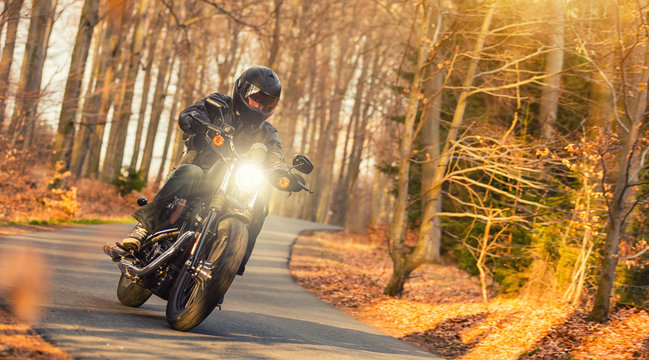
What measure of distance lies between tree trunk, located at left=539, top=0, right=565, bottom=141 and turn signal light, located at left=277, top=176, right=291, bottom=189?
734 cm

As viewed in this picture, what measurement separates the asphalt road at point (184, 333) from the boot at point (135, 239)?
24.9 inches

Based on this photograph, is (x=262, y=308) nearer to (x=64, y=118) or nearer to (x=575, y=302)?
(x=575, y=302)

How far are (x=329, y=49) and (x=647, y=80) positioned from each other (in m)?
43.6

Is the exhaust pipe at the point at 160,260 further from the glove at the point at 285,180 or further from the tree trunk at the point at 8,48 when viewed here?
the tree trunk at the point at 8,48

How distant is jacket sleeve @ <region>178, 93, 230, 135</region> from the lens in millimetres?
6094

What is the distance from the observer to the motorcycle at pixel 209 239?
5535 mm

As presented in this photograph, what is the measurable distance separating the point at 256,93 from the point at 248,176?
2.97 ft

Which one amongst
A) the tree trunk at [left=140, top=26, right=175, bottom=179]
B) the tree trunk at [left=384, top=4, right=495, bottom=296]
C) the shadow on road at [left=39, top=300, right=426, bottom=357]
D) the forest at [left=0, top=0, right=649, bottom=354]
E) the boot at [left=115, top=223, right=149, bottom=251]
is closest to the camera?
the shadow on road at [left=39, top=300, right=426, bottom=357]

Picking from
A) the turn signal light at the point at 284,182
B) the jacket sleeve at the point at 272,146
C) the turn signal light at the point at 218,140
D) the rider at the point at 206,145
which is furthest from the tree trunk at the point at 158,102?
the turn signal light at the point at 284,182

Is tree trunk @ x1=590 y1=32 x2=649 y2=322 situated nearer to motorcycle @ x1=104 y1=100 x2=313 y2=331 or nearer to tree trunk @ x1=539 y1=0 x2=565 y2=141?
tree trunk @ x1=539 y1=0 x2=565 y2=141

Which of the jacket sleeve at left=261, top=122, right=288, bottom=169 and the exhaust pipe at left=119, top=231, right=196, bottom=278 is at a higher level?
the jacket sleeve at left=261, top=122, right=288, bottom=169

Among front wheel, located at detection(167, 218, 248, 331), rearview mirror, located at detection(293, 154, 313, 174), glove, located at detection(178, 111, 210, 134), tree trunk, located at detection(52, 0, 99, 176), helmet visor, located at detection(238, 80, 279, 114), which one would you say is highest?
tree trunk, located at detection(52, 0, 99, 176)

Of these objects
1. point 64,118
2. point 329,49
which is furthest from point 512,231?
point 329,49

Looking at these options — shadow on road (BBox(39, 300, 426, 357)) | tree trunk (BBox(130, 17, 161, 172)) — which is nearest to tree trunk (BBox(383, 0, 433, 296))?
shadow on road (BBox(39, 300, 426, 357))
